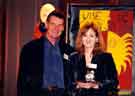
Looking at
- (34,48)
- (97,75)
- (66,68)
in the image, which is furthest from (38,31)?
(97,75)

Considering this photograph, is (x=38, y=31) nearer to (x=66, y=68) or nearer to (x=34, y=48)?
(x=34, y=48)

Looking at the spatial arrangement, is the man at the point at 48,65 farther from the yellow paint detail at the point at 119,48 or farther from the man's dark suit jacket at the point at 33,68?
the yellow paint detail at the point at 119,48

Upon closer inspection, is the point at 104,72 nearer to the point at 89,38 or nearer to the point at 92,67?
the point at 92,67

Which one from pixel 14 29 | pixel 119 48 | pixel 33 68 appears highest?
pixel 14 29

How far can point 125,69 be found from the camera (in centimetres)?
269

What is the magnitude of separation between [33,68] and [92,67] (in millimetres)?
399

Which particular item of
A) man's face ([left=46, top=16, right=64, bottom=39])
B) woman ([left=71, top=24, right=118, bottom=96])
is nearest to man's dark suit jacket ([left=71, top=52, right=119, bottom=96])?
woman ([left=71, top=24, right=118, bottom=96])

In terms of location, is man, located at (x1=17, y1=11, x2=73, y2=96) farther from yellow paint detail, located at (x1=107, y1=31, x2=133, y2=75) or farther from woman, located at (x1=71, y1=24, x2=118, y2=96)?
yellow paint detail, located at (x1=107, y1=31, x2=133, y2=75)

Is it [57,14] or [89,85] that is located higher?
[57,14]

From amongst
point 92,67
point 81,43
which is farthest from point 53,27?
point 92,67

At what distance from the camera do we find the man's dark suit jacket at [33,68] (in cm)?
272

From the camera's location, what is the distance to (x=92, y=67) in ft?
8.93

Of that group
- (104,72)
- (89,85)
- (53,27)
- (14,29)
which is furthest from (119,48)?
(14,29)

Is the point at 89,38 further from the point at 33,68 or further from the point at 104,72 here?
the point at 33,68
